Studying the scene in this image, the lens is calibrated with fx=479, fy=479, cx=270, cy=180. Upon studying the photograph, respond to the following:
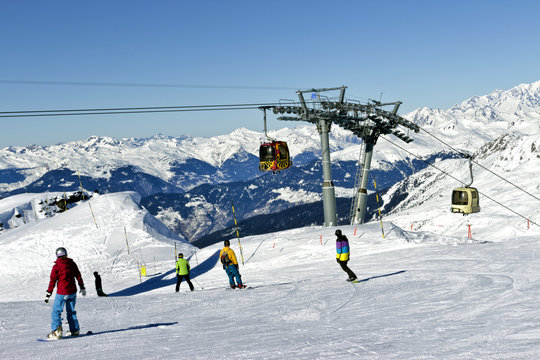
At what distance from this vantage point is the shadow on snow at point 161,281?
1231 inches

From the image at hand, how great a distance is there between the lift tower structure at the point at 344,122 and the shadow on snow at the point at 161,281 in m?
11.3

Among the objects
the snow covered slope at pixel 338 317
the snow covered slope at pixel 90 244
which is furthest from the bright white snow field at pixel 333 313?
the snow covered slope at pixel 90 244

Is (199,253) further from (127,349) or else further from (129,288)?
(127,349)

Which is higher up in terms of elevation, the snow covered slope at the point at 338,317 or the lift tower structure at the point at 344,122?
the lift tower structure at the point at 344,122

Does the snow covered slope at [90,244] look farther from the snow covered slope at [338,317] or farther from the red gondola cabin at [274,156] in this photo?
the snow covered slope at [338,317]

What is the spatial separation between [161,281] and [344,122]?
67.2 feet

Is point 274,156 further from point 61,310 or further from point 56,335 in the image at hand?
point 56,335

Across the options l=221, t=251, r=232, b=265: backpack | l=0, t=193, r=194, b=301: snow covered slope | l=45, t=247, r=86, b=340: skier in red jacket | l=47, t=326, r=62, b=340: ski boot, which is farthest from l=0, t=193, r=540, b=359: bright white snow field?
l=0, t=193, r=194, b=301: snow covered slope

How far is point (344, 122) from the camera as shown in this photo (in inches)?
1650

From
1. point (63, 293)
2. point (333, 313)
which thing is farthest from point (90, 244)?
point (333, 313)

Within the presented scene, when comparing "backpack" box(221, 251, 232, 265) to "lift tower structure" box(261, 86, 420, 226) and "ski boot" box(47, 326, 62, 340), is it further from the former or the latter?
"lift tower structure" box(261, 86, 420, 226)

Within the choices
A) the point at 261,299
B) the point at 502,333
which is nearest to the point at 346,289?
the point at 261,299

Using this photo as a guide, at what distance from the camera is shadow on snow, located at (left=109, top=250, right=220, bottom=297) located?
3127 centimetres

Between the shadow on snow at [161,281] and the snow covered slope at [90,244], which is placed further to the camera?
the snow covered slope at [90,244]
